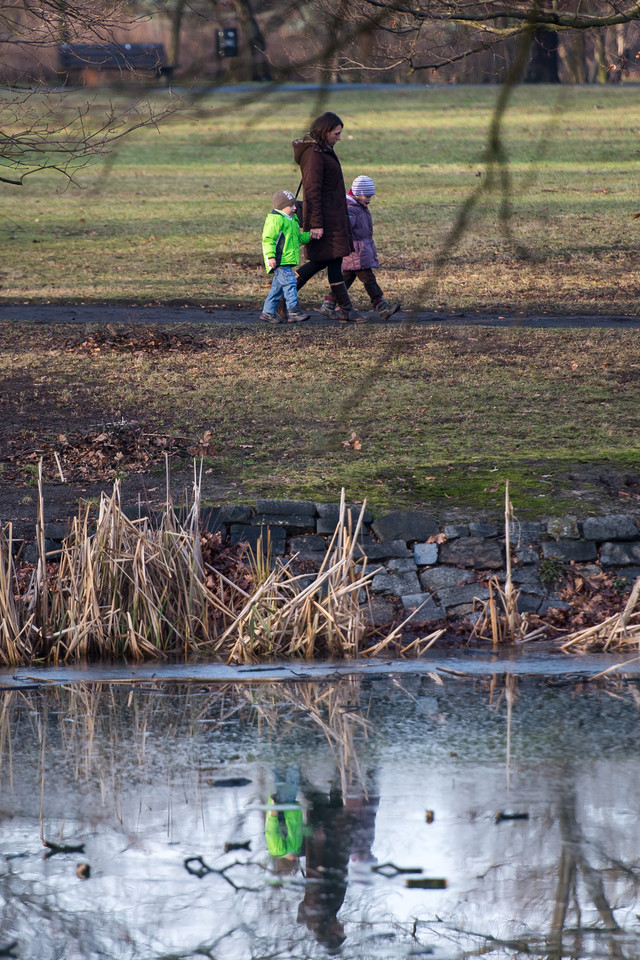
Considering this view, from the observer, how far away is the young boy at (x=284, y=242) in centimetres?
1212

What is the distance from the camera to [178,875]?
448cm

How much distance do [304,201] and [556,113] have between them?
25.6 feet

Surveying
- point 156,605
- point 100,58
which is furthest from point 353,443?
point 100,58

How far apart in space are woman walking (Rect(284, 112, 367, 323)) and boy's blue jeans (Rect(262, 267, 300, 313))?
25 centimetres

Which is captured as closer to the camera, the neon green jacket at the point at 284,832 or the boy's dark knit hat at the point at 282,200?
Answer: the neon green jacket at the point at 284,832

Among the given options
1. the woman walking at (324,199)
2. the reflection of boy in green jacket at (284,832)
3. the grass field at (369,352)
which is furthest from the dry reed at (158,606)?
the woman walking at (324,199)

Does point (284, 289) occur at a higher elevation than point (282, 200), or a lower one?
lower

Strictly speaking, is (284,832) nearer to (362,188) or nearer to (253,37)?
(253,37)

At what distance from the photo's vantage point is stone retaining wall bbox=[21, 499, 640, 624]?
7.38m

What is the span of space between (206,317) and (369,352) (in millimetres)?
2426

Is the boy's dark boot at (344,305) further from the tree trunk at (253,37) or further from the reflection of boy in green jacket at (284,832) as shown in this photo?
the tree trunk at (253,37)

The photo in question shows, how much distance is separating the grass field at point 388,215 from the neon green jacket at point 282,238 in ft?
4.41

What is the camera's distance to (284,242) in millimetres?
12273

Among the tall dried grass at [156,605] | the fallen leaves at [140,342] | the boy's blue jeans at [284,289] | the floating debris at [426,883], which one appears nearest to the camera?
the floating debris at [426,883]
